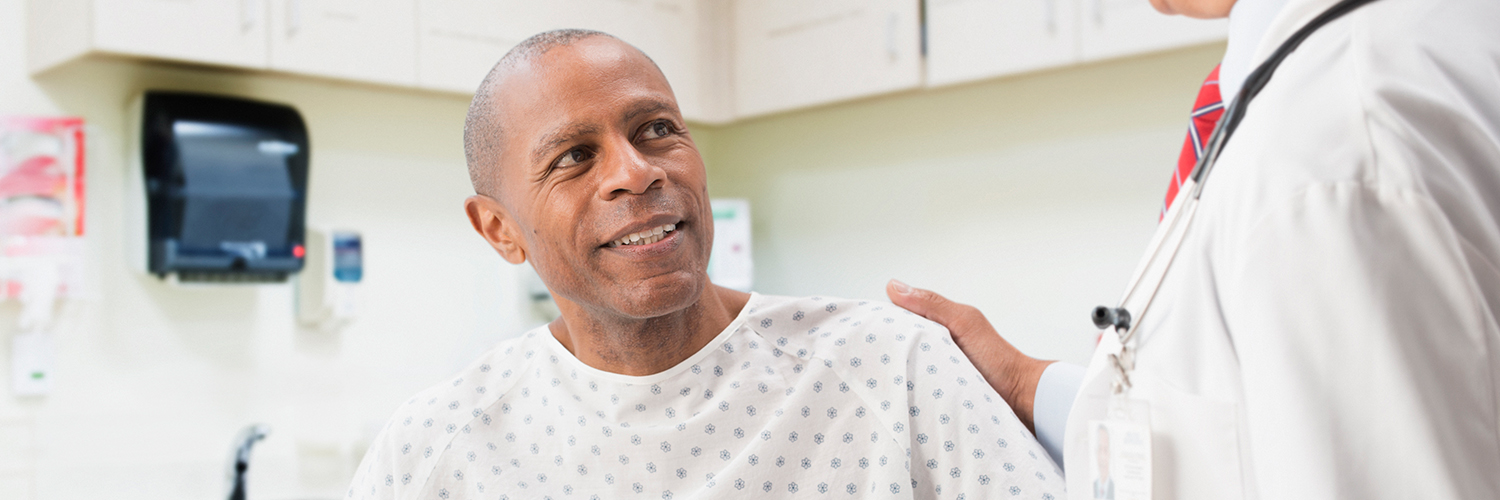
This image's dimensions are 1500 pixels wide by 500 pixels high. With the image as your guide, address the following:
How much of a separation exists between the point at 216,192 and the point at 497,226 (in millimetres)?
1246

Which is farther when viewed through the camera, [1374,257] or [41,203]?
[41,203]

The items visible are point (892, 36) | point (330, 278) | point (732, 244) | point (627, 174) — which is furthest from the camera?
point (732, 244)

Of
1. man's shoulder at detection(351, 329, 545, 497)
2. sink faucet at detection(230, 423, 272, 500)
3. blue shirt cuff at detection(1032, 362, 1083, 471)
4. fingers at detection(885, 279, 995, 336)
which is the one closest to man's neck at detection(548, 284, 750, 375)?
man's shoulder at detection(351, 329, 545, 497)

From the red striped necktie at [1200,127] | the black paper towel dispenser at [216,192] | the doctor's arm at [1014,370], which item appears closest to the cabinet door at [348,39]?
the black paper towel dispenser at [216,192]

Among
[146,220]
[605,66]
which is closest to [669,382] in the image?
[605,66]

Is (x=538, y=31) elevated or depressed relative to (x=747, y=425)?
elevated

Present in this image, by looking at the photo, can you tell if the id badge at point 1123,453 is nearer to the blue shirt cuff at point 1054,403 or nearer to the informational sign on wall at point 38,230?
the blue shirt cuff at point 1054,403

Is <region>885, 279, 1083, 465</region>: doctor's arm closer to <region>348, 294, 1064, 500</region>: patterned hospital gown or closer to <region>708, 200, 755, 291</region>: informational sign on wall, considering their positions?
<region>348, 294, 1064, 500</region>: patterned hospital gown

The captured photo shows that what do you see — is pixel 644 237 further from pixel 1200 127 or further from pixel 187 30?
pixel 187 30

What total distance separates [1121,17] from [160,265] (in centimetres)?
210

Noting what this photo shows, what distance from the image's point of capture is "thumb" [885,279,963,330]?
119 cm

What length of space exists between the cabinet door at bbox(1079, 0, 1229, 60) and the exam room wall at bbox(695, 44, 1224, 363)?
0.48ft

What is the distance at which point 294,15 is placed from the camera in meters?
2.12

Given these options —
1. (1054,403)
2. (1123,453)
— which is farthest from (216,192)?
(1123,453)
